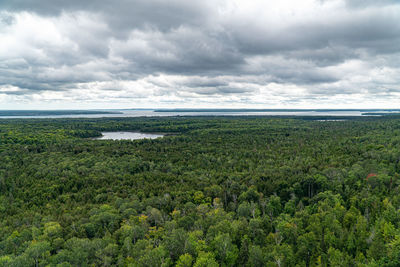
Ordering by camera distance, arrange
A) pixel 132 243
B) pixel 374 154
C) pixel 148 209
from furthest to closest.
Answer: pixel 374 154, pixel 148 209, pixel 132 243

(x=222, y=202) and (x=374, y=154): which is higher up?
(x=374, y=154)

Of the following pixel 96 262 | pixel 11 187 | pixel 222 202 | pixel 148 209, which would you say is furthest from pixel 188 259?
pixel 11 187

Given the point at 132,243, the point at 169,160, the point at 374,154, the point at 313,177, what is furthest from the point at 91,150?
the point at 374,154

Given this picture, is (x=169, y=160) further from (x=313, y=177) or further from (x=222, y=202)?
(x=313, y=177)

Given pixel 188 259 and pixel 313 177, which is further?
pixel 313 177

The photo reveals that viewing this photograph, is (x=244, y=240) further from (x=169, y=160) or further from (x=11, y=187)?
(x=11, y=187)

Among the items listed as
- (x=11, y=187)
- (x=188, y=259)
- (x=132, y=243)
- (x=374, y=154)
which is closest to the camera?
(x=188, y=259)
